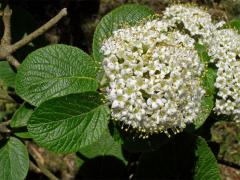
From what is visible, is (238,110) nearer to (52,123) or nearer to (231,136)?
(52,123)

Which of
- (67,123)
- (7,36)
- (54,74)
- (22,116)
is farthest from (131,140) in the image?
(7,36)

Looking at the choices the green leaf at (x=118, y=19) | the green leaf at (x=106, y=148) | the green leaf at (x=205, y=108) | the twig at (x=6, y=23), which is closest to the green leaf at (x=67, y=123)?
the green leaf at (x=118, y=19)

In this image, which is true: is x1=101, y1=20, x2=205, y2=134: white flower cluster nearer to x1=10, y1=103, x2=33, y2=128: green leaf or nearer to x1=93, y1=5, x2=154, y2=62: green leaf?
x1=93, y1=5, x2=154, y2=62: green leaf

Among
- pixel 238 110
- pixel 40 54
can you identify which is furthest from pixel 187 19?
pixel 40 54

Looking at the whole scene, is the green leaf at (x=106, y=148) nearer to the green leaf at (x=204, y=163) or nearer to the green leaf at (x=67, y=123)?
the green leaf at (x=204, y=163)

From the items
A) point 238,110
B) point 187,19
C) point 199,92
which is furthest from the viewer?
point 187,19

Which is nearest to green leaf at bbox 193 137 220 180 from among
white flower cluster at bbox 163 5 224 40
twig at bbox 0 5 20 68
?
white flower cluster at bbox 163 5 224 40

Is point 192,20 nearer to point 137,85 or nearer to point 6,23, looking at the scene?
point 137,85
